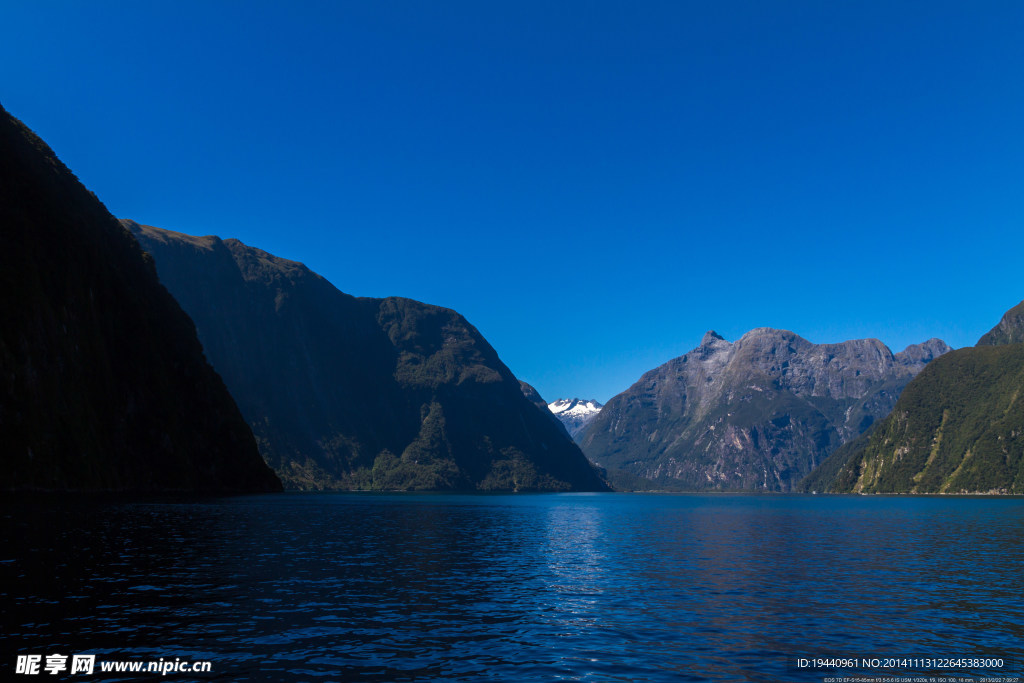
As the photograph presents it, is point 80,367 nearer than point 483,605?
No

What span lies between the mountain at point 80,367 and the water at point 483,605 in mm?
59222

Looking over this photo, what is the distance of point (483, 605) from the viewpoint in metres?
36.5

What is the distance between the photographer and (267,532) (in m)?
74.8

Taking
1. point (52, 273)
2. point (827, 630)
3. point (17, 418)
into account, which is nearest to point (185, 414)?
point (52, 273)

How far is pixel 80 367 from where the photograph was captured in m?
144

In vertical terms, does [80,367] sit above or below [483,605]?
above

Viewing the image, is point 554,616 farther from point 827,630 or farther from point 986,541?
point 986,541

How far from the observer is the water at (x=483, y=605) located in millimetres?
24875

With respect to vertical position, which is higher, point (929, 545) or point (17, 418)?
point (17, 418)

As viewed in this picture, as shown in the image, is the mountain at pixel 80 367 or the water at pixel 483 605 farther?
the mountain at pixel 80 367

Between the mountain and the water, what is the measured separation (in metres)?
59.2

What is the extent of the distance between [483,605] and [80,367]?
141106 mm

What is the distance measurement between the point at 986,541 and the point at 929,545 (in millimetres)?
10939

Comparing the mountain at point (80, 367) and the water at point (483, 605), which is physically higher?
the mountain at point (80, 367)
